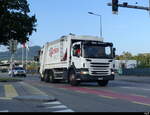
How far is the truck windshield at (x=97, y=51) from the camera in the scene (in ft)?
90.9

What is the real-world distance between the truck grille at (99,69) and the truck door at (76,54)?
0.94 m

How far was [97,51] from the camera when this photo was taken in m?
28.0

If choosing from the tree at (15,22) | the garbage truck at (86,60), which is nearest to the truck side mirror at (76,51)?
the garbage truck at (86,60)

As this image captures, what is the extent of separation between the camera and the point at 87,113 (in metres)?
12.2

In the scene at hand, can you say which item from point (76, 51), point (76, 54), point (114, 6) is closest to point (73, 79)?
point (76, 54)

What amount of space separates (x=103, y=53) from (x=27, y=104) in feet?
46.2

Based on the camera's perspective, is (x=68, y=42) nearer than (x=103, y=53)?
No

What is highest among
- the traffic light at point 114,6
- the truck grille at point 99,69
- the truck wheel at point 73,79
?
the traffic light at point 114,6

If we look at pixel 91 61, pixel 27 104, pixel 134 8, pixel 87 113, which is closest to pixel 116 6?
pixel 134 8

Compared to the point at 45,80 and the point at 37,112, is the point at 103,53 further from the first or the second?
the point at 37,112

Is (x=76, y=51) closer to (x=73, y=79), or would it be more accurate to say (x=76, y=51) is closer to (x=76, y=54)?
(x=76, y=54)

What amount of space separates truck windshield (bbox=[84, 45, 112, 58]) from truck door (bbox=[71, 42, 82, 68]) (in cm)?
48

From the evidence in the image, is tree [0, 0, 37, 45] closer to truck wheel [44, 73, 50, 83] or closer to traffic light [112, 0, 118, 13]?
truck wheel [44, 73, 50, 83]

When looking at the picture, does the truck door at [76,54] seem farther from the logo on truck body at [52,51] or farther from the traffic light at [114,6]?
the logo on truck body at [52,51]
